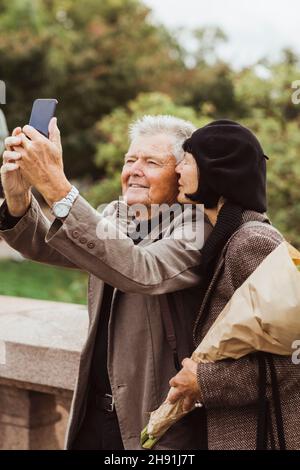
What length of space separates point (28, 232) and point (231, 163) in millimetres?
751

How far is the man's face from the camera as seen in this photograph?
2172 millimetres

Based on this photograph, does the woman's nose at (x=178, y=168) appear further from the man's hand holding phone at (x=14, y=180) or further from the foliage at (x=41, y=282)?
the foliage at (x=41, y=282)

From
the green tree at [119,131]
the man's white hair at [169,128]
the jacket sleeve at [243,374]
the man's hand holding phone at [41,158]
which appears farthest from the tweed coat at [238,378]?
the green tree at [119,131]

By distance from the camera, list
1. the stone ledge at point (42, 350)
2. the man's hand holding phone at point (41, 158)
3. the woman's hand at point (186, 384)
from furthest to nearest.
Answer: the stone ledge at point (42, 350) < the woman's hand at point (186, 384) < the man's hand holding phone at point (41, 158)

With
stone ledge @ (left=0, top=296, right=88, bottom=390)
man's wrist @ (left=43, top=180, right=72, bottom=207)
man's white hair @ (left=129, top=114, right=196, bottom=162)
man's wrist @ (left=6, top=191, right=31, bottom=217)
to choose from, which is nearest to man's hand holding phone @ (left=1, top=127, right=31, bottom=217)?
man's wrist @ (left=6, top=191, right=31, bottom=217)

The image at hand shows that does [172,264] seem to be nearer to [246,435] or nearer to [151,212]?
[151,212]

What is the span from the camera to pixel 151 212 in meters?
2.21

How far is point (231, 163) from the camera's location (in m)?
1.90

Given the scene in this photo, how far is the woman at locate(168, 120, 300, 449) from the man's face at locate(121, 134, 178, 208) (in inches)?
6.6

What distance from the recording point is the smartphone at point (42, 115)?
1.84 m

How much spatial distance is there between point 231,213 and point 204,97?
17590 millimetres

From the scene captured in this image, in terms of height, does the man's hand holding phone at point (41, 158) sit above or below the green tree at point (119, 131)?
above

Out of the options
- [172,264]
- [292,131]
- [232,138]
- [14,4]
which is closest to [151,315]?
[172,264]

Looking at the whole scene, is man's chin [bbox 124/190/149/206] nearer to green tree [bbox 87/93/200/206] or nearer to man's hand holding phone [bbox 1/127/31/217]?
man's hand holding phone [bbox 1/127/31/217]
